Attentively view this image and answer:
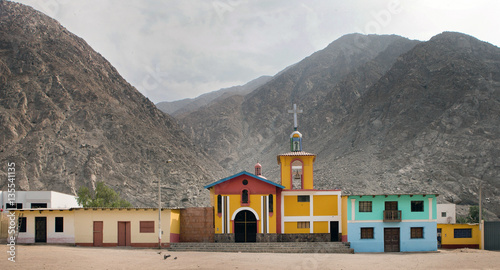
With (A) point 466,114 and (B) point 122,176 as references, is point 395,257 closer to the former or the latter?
(B) point 122,176

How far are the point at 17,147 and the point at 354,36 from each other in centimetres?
12553

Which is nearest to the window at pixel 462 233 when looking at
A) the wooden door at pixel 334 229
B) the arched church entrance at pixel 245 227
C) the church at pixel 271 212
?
the church at pixel 271 212

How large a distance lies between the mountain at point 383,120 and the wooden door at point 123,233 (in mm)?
57489

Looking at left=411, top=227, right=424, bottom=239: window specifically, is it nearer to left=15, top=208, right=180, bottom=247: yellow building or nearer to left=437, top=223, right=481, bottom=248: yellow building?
left=437, top=223, right=481, bottom=248: yellow building

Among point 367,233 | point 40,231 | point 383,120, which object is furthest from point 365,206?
point 383,120

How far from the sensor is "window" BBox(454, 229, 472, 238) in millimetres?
43688

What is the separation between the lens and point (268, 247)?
39156mm

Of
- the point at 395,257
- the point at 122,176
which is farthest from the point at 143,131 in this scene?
the point at 395,257

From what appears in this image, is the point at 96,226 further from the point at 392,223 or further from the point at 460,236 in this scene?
the point at 460,236

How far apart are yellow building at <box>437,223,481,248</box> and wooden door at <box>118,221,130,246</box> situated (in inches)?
946

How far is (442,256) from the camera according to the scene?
35.4 metres

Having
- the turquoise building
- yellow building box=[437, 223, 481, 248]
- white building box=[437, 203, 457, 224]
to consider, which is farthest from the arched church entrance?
white building box=[437, 203, 457, 224]

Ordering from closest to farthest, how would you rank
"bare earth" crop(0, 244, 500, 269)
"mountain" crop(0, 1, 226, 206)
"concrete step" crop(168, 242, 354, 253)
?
"bare earth" crop(0, 244, 500, 269) → "concrete step" crop(168, 242, 354, 253) → "mountain" crop(0, 1, 226, 206)

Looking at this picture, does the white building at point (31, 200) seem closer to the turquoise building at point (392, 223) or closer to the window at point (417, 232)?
the turquoise building at point (392, 223)
